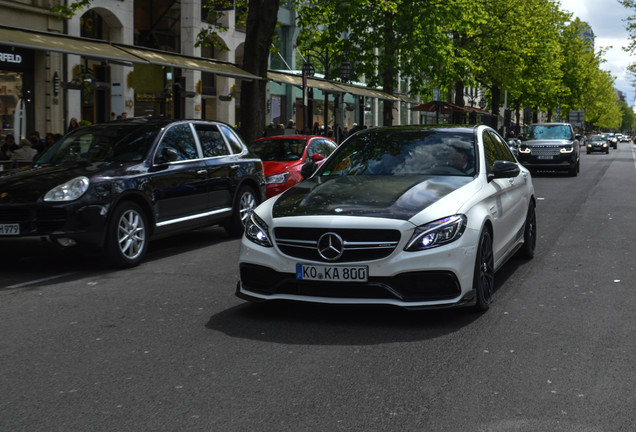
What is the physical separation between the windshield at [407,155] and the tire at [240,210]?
390 cm

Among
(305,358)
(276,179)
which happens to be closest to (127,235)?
(305,358)

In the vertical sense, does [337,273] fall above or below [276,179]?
below

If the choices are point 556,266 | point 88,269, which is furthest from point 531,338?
point 88,269

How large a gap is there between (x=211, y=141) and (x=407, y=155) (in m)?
4.41

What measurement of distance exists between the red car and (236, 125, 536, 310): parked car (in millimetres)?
7015

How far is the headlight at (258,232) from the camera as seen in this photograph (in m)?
6.12

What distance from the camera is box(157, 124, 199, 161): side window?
10.1m

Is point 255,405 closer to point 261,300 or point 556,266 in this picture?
point 261,300

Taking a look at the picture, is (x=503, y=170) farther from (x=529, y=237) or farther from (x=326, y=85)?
(x=326, y=85)

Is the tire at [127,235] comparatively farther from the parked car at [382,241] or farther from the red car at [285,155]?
the red car at [285,155]

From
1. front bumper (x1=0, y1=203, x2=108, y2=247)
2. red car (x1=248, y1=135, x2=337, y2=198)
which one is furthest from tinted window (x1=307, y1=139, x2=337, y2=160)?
front bumper (x1=0, y1=203, x2=108, y2=247)

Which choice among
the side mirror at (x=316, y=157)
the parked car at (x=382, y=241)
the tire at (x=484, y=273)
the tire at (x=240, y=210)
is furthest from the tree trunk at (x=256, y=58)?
the tire at (x=484, y=273)

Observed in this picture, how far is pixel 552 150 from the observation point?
27.2 meters

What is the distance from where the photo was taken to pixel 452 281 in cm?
584
